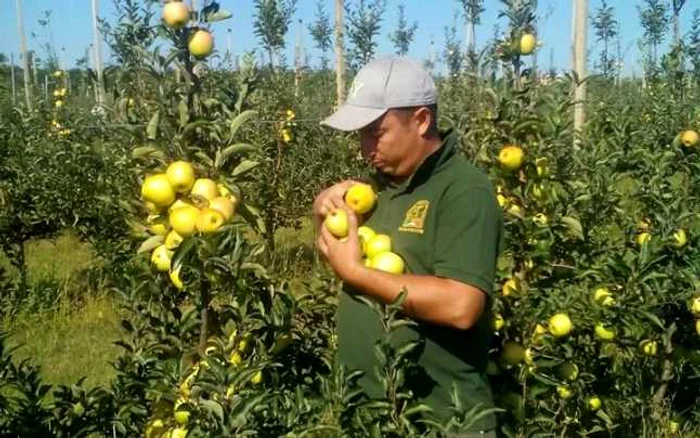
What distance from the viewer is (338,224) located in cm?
222

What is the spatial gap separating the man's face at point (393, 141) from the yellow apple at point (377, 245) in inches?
8.1

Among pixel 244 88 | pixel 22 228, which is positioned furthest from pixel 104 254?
pixel 244 88

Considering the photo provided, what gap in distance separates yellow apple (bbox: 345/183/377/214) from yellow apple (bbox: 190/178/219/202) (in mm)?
494

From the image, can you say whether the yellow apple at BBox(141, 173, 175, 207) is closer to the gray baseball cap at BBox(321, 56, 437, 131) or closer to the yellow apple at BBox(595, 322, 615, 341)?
the gray baseball cap at BBox(321, 56, 437, 131)

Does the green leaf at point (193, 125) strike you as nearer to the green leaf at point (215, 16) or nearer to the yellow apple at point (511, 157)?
the green leaf at point (215, 16)

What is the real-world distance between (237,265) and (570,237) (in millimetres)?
1742

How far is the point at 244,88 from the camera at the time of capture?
219 centimetres

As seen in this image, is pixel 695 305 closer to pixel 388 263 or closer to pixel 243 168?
pixel 388 263

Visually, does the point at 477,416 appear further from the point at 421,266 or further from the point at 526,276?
the point at 526,276

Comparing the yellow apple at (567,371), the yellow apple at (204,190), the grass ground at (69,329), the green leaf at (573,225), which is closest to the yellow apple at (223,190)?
the yellow apple at (204,190)

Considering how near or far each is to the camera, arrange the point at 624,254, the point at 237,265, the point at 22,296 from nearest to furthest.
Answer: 1. the point at 237,265
2. the point at 624,254
3. the point at 22,296

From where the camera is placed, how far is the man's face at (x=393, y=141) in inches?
90.8

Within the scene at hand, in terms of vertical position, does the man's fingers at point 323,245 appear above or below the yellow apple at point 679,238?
above

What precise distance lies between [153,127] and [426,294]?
0.81 m
